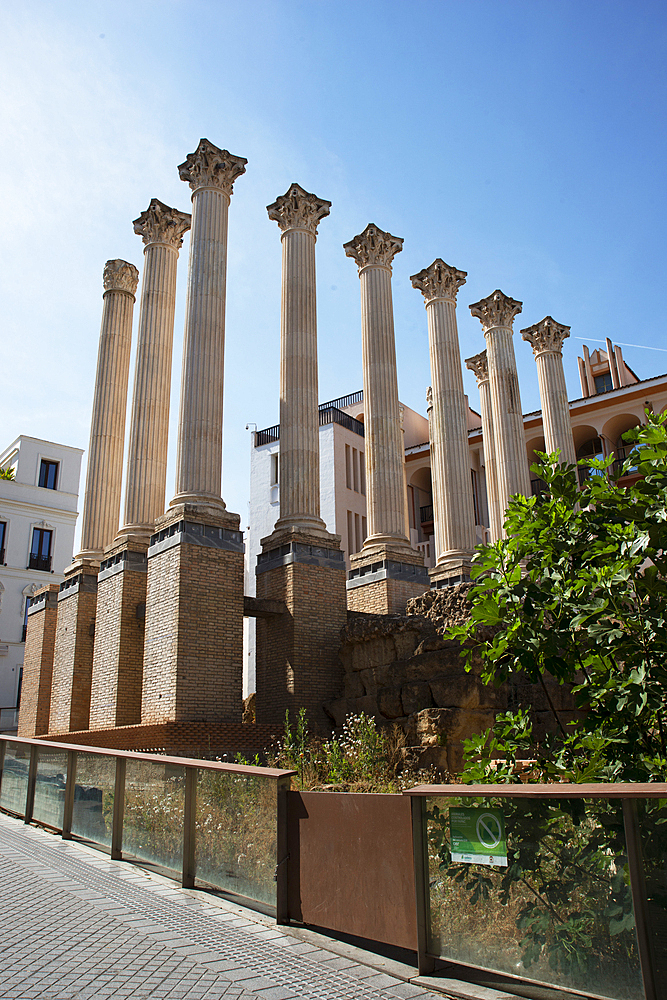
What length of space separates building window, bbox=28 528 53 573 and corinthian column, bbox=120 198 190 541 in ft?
82.2

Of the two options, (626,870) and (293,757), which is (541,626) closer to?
(626,870)

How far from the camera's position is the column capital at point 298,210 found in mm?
24266

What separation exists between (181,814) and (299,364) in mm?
16702

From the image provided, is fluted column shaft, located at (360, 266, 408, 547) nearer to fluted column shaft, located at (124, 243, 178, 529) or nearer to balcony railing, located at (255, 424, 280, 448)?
fluted column shaft, located at (124, 243, 178, 529)

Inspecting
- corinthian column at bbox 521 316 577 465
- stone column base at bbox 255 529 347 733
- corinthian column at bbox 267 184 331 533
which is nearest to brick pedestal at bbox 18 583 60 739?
stone column base at bbox 255 529 347 733

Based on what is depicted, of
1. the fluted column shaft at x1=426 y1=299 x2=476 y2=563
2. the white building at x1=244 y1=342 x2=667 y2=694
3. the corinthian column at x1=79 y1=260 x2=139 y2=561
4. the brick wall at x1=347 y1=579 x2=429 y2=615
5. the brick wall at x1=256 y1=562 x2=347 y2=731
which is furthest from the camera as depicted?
the white building at x1=244 y1=342 x2=667 y2=694

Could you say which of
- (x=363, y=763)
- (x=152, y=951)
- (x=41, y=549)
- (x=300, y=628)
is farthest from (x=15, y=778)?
(x=41, y=549)

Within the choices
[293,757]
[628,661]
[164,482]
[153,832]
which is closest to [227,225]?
[164,482]

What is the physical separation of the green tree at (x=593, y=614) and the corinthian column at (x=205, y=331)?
1374 cm

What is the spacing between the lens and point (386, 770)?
12.3 m

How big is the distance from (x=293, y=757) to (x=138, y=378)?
13906 mm

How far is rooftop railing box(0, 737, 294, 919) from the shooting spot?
21.6 feet

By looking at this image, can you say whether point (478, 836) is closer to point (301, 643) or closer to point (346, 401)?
point (301, 643)

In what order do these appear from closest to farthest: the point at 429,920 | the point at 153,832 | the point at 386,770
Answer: the point at 429,920, the point at 153,832, the point at 386,770
